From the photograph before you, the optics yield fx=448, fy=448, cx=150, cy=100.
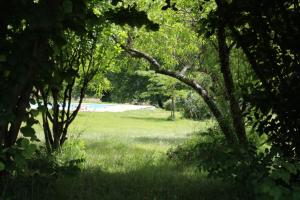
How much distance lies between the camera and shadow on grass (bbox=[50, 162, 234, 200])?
197 inches

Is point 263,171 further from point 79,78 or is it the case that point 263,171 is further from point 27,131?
point 79,78

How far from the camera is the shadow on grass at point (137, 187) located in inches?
197

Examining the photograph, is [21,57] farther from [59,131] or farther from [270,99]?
[59,131]

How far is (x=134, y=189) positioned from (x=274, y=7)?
8.81ft

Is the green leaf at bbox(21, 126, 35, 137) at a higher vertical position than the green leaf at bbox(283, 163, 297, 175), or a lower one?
higher

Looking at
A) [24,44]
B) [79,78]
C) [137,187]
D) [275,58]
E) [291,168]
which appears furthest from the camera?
[137,187]

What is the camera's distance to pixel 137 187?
18.3ft

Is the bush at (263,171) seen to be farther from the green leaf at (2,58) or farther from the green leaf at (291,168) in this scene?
the green leaf at (2,58)

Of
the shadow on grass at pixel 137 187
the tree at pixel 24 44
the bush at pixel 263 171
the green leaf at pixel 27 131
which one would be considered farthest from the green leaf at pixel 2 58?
the shadow on grass at pixel 137 187

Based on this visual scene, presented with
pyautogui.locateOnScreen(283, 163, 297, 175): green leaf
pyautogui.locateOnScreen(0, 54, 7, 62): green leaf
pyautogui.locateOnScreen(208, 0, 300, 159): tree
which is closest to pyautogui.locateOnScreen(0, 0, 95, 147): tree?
pyautogui.locateOnScreen(0, 54, 7, 62): green leaf

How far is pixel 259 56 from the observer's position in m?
4.38

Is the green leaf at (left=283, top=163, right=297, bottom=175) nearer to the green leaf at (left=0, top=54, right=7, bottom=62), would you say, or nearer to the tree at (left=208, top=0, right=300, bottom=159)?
the tree at (left=208, top=0, right=300, bottom=159)

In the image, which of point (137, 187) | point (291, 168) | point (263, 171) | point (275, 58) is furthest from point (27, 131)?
point (137, 187)

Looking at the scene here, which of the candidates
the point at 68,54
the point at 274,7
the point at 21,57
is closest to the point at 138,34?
the point at 68,54
